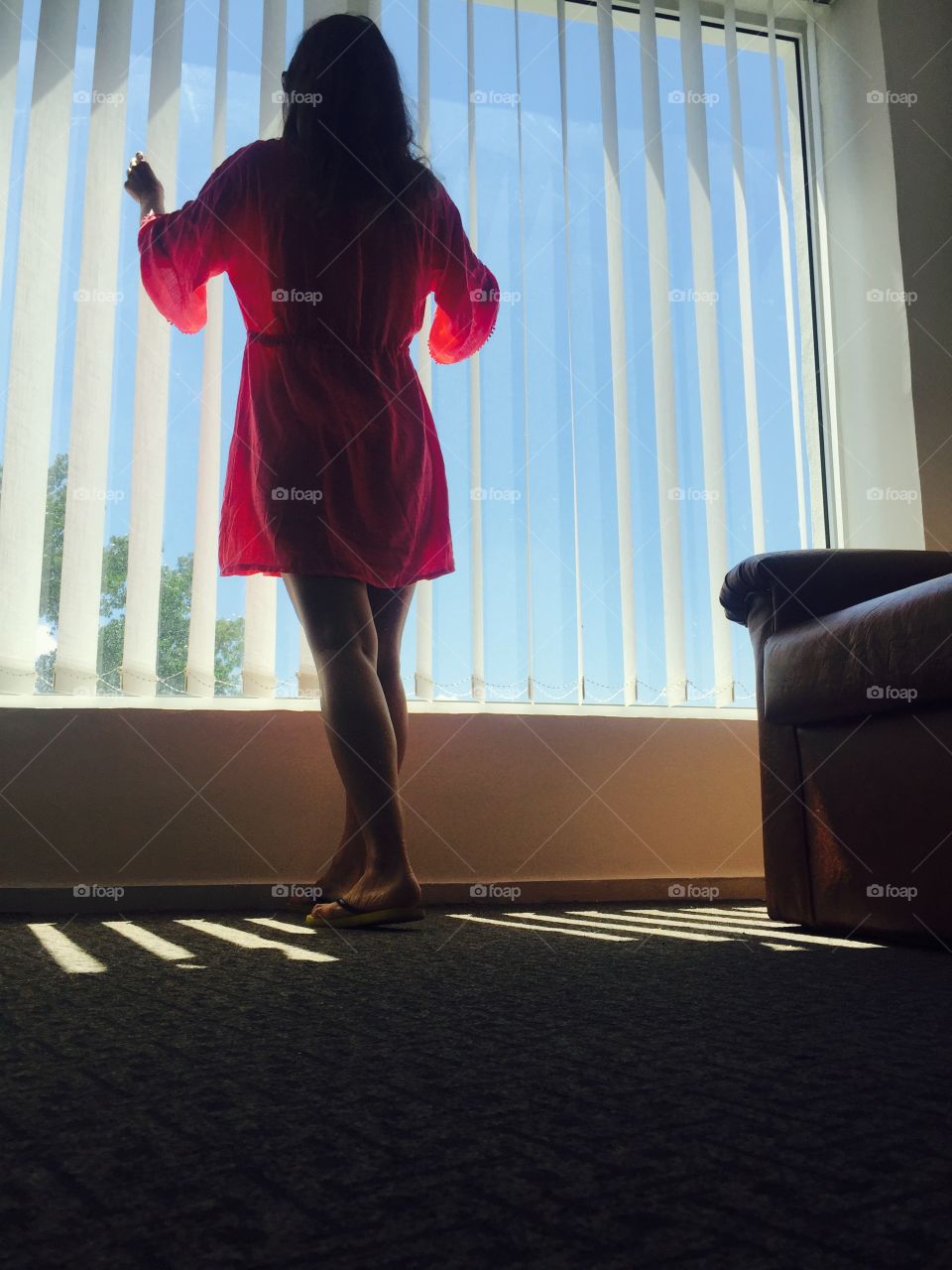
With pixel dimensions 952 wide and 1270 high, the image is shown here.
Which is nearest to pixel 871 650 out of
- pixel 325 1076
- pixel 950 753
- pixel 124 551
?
pixel 950 753

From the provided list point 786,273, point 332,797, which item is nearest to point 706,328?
point 786,273

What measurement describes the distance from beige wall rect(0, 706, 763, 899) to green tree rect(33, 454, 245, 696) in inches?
3.5

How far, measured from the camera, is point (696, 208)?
97.7 inches

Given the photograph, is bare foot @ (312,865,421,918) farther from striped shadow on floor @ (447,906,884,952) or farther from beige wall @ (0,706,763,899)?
beige wall @ (0,706,763,899)

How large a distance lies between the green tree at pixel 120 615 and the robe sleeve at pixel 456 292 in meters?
0.67

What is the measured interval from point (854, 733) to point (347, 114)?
4.01ft

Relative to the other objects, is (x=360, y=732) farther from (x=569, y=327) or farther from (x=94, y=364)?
(x=569, y=327)

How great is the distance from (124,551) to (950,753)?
1.50 m

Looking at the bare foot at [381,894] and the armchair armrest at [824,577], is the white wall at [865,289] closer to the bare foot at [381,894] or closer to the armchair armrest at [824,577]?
the armchair armrest at [824,577]

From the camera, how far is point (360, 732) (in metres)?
1.50

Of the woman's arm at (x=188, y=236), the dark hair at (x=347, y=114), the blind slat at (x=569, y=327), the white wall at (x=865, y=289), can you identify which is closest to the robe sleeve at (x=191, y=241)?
the woman's arm at (x=188, y=236)

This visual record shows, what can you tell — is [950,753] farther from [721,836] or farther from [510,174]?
[510,174]

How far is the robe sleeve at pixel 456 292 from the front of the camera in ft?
5.83

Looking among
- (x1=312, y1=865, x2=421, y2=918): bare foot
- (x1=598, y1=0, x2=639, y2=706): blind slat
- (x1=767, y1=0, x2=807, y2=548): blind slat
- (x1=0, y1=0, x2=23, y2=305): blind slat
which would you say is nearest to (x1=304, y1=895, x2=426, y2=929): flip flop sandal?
(x1=312, y1=865, x2=421, y2=918): bare foot
